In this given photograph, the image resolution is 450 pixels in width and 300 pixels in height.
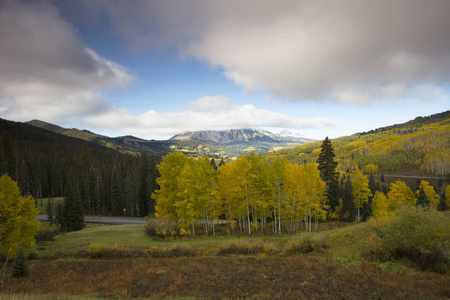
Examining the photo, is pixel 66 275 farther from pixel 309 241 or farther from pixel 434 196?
pixel 434 196

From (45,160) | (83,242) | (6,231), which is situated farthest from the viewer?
(45,160)

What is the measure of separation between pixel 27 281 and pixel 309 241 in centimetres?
2322

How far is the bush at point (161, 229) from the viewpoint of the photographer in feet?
98.9

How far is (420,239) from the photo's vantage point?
1369 centimetres

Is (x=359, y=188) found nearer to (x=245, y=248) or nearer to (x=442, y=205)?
(x=442, y=205)

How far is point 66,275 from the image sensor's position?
623 inches

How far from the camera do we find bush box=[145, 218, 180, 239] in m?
30.2

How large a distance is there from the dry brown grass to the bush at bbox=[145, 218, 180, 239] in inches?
477

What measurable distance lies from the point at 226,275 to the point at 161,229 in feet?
62.7

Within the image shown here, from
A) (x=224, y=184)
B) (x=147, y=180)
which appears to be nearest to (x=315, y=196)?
(x=224, y=184)

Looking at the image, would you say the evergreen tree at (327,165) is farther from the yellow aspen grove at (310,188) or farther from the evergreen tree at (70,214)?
the evergreen tree at (70,214)

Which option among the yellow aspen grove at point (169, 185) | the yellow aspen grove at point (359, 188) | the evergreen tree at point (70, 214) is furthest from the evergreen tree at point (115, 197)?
the yellow aspen grove at point (359, 188)

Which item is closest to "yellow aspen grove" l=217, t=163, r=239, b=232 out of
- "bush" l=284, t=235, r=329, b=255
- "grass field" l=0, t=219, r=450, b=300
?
"grass field" l=0, t=219, r=450, b=300

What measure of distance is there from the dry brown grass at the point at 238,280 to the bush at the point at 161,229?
12.1 meters
